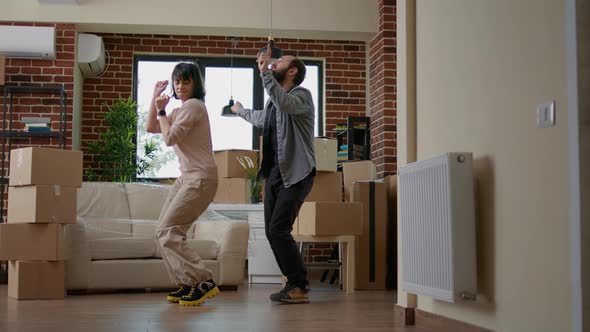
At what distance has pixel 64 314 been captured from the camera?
160 inches

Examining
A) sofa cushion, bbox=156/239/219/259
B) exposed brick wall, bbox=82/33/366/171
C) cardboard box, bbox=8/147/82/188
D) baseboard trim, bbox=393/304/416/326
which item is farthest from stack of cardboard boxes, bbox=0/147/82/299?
exposed brick wall, bbox=82/33/366/171

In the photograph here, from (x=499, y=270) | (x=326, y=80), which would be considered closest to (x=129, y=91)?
(x=326, y=80)

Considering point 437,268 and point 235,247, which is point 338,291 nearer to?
point 235,247

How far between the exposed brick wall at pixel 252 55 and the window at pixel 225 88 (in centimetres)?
10

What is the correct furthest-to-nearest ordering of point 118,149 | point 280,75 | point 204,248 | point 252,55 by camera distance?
point 252,55
point 118,149
point 204,248
point 280,75

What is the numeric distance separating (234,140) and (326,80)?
1142mm

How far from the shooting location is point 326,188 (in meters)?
6.45

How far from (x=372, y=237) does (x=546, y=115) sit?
390 cm

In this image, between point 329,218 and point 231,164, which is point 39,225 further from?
point 231,164

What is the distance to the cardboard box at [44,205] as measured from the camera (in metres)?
5.13

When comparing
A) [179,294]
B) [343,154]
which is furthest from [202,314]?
[343,154]

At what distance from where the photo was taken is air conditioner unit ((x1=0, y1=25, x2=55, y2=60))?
7.30m

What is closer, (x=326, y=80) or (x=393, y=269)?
(x=393, y=269)

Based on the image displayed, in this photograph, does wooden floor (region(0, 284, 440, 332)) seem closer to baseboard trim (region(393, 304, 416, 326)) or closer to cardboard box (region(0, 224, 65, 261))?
baseboard trim (region(393, 304, 416, 326))
